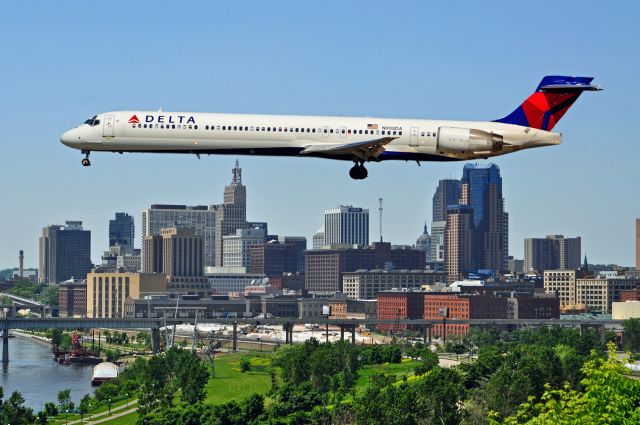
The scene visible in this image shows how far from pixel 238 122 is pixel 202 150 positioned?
3195 mm

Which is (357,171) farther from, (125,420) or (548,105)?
(125,420)

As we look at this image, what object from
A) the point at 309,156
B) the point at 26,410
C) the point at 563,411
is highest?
the point at 309,156

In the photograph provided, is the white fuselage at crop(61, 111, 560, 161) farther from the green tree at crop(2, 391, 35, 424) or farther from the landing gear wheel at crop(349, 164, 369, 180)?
the green tree at crop(2, 391, 35, 424)

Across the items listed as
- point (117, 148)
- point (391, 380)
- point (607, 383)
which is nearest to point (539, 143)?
point (117, 148)

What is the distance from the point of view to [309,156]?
91.1 meters

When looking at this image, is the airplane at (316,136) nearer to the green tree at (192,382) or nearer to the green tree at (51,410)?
the green tree at (192,382)

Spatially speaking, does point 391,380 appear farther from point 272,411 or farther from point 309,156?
point 309,156

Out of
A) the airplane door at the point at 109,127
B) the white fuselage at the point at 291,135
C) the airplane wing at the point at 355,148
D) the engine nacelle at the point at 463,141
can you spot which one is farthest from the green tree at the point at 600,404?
the airplane door at the point at 109,127

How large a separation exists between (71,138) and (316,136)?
18.1 meters

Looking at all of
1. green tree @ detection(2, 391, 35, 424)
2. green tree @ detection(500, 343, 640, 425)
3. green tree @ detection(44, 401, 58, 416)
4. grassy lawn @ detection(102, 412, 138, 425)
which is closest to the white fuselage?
green tree @ detection(500, 343, 640, 425)

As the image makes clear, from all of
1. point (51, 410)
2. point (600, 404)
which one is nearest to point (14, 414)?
point (51, 410)

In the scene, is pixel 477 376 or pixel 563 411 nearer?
pixel 563 411

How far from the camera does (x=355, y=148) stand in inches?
3538

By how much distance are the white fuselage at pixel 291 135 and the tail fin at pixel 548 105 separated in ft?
4.67
